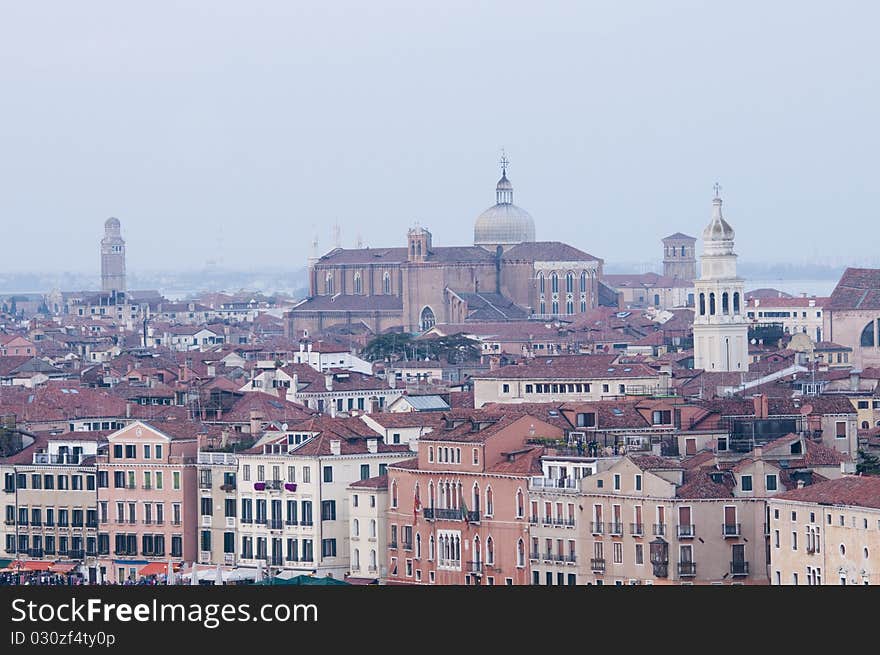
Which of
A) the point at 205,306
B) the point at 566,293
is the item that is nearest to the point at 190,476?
→ the point at 566,293

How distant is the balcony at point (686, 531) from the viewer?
35.8 metres

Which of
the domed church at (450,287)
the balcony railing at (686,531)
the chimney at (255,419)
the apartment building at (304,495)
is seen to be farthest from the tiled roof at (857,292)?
the balcony railing at (686,531)

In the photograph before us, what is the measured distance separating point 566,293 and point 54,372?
5328cm

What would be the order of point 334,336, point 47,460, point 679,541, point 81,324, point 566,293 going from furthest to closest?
point 81,324 < point 566,293 < point 334,336 < point 47,460 < point 679,541

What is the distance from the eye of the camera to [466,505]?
39.8 m

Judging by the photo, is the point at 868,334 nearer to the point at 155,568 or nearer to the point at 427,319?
the point at 427,319

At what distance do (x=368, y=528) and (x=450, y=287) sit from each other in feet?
296

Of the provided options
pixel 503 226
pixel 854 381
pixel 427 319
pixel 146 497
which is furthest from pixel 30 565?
pixel 503 226

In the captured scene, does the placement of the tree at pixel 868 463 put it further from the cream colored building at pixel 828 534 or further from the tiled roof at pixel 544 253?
the tiled roof at pixel 544 253

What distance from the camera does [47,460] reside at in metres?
47.1

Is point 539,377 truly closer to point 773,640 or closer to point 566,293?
point 773,640

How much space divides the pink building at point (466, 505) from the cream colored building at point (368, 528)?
0.17 meters

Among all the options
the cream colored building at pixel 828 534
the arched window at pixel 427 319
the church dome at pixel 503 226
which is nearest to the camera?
the cream colored building at pixel 828 534

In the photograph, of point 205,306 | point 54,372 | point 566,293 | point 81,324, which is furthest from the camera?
point 205,306
